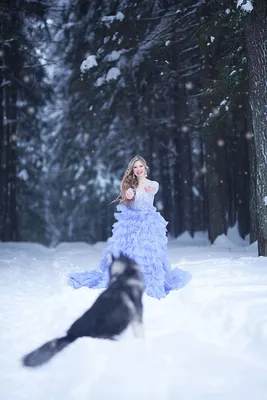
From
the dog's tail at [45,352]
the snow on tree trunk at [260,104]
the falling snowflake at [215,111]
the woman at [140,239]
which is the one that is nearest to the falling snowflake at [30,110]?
the falling snowflake at [215,111]

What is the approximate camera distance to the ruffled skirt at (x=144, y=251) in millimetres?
6312

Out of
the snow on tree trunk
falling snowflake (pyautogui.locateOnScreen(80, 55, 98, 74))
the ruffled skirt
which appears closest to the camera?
the ruffled skirt

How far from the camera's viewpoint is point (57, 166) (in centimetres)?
2758

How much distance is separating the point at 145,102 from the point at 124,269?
10.4 m

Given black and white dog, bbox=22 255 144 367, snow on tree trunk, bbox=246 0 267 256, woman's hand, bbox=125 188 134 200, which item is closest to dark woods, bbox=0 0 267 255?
snow on tree trunk, bbox=246 0 267 256

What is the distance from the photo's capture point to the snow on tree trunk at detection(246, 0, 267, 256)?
28.1 feet

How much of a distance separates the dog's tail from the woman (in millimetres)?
1810

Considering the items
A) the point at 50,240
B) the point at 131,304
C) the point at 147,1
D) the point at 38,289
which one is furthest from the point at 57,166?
the point at 131,304

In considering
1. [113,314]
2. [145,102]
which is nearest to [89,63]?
[145,102]

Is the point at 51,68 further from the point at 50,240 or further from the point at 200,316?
the point at 200,316

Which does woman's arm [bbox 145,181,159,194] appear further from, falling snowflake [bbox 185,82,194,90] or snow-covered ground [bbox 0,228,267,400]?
falling snowflake [bbox 185,82,194,90]

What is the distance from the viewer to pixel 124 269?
6285 millimetres

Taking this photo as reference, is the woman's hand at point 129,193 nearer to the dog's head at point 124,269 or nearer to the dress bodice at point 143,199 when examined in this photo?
the dress bodice at point 143,199

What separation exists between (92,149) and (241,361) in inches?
706
